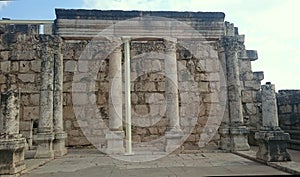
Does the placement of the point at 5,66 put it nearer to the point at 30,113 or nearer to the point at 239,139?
the point at 30,113

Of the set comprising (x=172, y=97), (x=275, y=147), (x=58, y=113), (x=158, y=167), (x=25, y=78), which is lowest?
(x=158, y=167)

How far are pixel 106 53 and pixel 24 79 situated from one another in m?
3.31

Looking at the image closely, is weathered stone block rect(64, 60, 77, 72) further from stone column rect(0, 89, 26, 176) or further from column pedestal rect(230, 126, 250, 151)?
column pedestal rect(230, 126, 250, 151)

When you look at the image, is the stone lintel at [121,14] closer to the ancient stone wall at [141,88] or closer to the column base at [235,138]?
the ancient stone wall at [141,88]

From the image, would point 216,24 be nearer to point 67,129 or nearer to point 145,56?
point 145,56

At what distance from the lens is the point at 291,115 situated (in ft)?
34.3

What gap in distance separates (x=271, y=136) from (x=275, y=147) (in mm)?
270

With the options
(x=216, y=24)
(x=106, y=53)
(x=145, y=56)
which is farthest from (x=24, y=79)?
(x=216, y=24)

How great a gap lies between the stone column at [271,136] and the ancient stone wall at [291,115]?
2.69 meters

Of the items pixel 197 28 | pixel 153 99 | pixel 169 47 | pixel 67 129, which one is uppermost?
pixel 197 28

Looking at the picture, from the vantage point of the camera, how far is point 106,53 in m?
11.9

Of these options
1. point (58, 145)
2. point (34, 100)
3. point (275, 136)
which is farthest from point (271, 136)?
point (34, 100)

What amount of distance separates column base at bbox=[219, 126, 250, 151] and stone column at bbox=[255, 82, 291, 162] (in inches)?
75.7

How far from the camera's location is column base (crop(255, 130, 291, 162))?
6945mm
